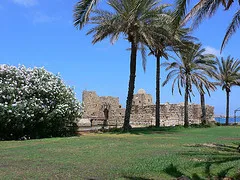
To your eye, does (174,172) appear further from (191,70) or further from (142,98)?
(142,98)

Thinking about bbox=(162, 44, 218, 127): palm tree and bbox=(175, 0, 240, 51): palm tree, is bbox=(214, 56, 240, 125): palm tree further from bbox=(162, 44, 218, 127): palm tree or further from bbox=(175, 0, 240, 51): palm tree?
bbox=(175, 0, 240, 51): palm tree

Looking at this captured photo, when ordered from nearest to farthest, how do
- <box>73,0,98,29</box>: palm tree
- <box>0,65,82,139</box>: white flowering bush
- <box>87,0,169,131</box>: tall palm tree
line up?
<box>73,0,98,29</box>: palm tree, <box>0,65,82,139</box>: white flowering bush, <box>87,0,169,131</box>: tall palm tree

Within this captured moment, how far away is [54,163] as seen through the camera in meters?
9.32

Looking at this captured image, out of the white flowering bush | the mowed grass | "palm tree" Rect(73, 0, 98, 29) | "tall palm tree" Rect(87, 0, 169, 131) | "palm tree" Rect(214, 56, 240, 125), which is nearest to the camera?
the mowed grass

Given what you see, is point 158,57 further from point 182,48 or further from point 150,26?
point 150,26

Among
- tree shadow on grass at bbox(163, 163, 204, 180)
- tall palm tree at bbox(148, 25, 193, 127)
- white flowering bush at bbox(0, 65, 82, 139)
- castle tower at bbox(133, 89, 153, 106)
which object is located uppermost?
tall palm tree at bbox(148, 25, 193, 127)

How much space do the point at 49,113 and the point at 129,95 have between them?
6025 millimetres

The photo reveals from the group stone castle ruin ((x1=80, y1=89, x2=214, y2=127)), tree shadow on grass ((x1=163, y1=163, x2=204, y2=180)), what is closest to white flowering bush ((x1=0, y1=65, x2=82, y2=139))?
tree shadow on grass ((x1=163, y1=163, x2=204, y2=180))

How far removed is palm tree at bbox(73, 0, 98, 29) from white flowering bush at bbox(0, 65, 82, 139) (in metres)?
4.47

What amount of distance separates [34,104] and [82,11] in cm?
553

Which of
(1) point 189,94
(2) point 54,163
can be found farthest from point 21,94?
(1) point 189,94

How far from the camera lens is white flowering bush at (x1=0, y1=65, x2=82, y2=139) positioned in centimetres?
1738

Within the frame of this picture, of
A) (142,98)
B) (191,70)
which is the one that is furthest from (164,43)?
(142,98)

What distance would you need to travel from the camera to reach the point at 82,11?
577 inches
